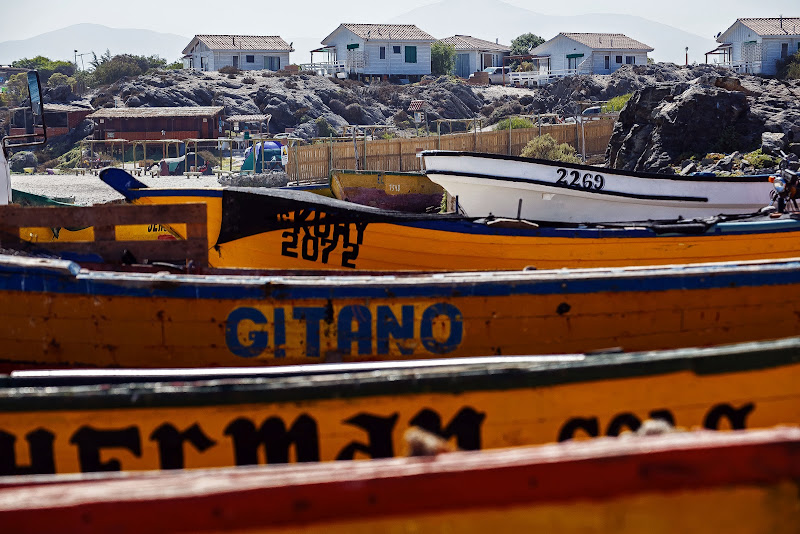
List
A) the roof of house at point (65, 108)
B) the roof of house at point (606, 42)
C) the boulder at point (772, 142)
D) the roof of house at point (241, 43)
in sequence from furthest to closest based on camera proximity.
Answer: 1. the roof of house at point (606, 42)
2. the roof of house at point (241, 43)
3. the roof of house at point (65, 108)
4. the boulder at point (772, 142)

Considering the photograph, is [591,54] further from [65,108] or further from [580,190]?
[580,190]

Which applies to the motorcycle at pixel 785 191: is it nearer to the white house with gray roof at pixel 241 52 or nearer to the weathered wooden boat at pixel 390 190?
the weathered wooden boat at pixel 390 190

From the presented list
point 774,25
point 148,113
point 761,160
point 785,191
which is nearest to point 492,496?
point 785,191

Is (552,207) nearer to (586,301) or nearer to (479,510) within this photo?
(586,301)

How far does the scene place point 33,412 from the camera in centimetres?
373

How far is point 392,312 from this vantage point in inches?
226

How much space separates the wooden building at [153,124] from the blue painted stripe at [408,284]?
49687 mm

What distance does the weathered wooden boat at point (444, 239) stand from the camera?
349 inches

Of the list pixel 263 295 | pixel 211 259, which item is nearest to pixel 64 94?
pixel 211 259

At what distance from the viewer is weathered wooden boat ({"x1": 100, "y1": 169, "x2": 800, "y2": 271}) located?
349 inches

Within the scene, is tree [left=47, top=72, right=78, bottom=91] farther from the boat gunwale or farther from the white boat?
the boat gunwale

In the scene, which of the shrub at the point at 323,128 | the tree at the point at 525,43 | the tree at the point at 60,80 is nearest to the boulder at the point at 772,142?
the shrub at the point at 323,128

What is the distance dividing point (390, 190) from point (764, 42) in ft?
225

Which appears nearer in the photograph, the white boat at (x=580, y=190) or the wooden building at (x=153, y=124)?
the white boat at (x=580, y=190)
